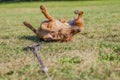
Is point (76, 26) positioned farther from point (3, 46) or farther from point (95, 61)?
point (95, 61)

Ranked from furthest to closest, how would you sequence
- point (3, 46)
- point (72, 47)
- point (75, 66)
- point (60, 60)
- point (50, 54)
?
point (3, 46), point (72, 47), point (50, 54), point (60, 60), point (75, 66)

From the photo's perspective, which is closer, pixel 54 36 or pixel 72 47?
pixel 72 47

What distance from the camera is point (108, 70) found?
4.79 meters

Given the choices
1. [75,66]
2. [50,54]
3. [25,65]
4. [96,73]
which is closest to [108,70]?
[96,73]

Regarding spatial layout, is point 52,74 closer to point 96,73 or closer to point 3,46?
point 96,73

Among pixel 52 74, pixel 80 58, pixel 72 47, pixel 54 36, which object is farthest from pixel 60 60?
pixel 54 36

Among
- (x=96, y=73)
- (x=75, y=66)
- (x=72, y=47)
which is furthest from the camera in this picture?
(x=72, y=47)

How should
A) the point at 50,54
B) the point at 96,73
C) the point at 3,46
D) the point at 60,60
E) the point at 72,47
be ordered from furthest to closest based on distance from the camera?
the point at 3,46
the point at 72,47
the point at 50,54
the point at 60,60
the point at 96,73

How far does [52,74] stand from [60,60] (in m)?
0.91

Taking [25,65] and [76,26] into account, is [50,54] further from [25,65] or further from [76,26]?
[76,26]

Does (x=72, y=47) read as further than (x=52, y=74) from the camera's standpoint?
Yes

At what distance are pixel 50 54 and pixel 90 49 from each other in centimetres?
81

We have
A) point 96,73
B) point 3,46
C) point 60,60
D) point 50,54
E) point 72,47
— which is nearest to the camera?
point 96,73

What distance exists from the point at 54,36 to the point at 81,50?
132 centimetres
